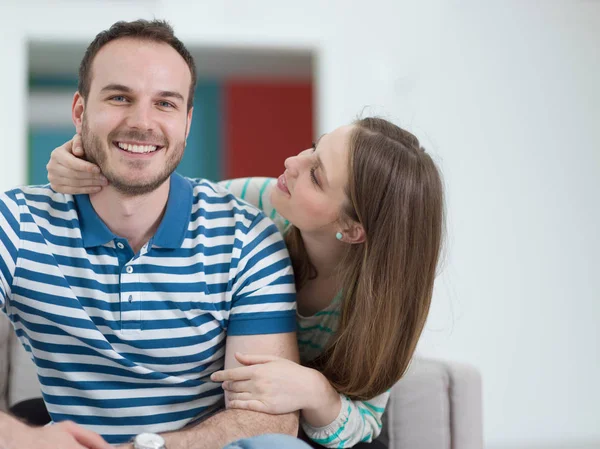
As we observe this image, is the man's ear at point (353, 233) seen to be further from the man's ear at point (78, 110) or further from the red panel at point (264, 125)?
the red panel at point (264, 125)

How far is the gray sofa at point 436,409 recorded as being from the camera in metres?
1.90

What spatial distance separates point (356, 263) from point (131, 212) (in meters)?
0.54

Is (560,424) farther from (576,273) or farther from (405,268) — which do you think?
(405,268)

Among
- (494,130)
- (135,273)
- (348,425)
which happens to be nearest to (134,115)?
(135,273)

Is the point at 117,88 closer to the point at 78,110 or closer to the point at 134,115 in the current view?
the point at 134,115

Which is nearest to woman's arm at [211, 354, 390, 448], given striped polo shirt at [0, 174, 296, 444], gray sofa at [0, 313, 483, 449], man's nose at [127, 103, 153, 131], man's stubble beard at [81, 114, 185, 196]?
striped polo shirt at [0, 174, 296, 444]

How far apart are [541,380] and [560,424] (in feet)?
0.97

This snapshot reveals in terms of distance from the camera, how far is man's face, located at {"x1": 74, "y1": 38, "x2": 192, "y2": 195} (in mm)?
1627

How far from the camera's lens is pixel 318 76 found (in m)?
4.09

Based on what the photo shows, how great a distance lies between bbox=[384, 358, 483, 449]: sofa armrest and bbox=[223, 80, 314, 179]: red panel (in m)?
3.16

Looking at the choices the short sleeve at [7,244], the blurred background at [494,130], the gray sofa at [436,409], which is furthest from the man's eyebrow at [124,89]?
the blurred background at [494,130]

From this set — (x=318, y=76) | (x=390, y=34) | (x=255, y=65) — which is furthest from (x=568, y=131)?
(x=255, y=65)

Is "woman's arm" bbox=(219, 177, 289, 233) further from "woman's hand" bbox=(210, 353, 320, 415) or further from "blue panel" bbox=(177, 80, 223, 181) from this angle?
"blue panel" bbox=(177, 80, 223, 181)

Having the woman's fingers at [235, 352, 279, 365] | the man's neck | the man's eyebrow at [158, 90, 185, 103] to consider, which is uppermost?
the man's eyebrow at [158, 90, 185, 103]
